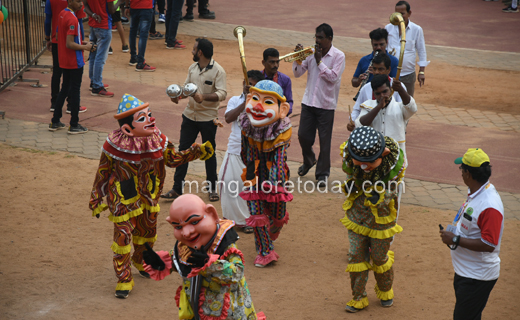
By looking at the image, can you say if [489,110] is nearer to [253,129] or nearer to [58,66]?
[253,129]

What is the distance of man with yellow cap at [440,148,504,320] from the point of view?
4.38 meters

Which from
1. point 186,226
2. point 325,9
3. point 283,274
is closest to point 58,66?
point 283,274

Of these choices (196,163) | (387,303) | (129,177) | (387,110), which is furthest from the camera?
(196,163)

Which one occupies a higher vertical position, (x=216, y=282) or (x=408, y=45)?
(x=408, y=45)

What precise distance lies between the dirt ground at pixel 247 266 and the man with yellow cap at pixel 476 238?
37.1 inches

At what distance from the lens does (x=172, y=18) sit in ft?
51.5

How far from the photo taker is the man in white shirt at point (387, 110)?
19.8ft

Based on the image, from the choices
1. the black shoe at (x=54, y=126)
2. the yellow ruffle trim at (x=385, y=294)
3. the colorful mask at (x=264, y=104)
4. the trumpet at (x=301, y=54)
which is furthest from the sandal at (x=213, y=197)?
the black shoe at (x=54, y=126)

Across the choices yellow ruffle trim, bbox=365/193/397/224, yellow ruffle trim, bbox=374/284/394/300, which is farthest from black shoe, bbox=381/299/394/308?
yellow ruffle trim, bbox=365/193/397/224

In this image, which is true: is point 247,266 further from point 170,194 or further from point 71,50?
point 71,50

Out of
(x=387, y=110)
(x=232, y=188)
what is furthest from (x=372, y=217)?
(x=232, y=188)

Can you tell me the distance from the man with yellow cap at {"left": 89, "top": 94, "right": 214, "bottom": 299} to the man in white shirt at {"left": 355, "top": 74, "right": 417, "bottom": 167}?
2156mm

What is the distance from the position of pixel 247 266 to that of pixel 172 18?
1089 cm

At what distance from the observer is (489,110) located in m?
12.2
